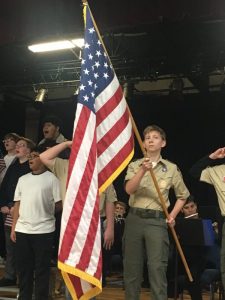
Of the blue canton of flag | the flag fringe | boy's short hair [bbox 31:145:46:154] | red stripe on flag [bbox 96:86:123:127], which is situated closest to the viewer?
the flag fringe

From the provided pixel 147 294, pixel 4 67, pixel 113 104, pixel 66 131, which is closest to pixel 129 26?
pixel 113 104

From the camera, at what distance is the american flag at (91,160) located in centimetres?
300

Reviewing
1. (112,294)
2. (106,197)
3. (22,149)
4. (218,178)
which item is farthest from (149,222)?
(112,294)

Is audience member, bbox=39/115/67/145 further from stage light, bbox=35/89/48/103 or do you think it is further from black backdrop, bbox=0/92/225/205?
stage light, bbox=35/89/48/103

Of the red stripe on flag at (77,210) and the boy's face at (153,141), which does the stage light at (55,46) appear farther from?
the red stripe on flag at (77,210)

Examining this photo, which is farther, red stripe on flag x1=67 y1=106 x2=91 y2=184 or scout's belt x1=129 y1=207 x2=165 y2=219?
scout's belt x1=129 y1=207 x2=165 y2=219

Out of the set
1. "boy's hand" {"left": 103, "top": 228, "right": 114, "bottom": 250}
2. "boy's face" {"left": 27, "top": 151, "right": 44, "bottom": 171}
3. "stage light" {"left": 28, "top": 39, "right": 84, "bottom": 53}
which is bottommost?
"boy's hand" {"left": 103, "top": 228, "right": 114, "bottom": 250}

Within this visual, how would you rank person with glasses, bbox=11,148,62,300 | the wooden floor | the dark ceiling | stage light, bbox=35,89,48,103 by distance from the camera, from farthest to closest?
stage light, bbox=35,89,48,103, the dark ceiling, the wooden floor, person with glasses, bbox=11,148,62,300

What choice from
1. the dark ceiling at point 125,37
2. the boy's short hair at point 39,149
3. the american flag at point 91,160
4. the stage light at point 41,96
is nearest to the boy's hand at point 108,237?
the american flag at point 91,160

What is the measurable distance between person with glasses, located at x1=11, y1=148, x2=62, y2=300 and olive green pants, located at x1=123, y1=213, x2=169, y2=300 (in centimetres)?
79

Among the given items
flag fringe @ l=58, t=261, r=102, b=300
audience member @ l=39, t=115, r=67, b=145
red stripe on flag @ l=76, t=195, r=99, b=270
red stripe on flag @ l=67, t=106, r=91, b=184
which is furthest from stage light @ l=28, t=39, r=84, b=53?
flag fringe @ l=58, t=261, r=102, b=300

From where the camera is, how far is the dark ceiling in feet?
20.4

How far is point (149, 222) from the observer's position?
3.93 m

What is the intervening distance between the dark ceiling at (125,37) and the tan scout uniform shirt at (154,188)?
107 inches
